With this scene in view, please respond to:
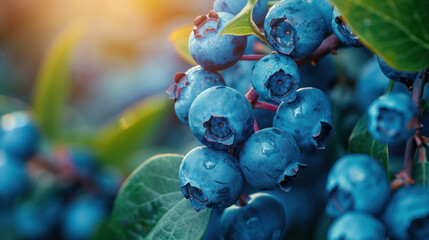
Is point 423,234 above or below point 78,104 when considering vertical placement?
above

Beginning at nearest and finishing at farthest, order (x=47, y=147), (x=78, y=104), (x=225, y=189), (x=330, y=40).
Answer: (x=225, y=189)
(x=330, y=40)
(x=47, y=147)
(x=78, y=104)

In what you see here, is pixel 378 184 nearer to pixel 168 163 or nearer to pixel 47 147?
pixel 168 163

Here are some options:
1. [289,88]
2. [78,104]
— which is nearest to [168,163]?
[289,88]

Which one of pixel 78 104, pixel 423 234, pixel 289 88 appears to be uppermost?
pixel 289 88

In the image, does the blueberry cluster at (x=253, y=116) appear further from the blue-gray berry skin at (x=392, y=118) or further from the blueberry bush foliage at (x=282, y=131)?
the blue-gray berry skin at (x=392, y=118)

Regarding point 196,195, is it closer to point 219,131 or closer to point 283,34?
point 219,131

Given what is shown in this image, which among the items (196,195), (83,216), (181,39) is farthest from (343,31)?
(83,216)
